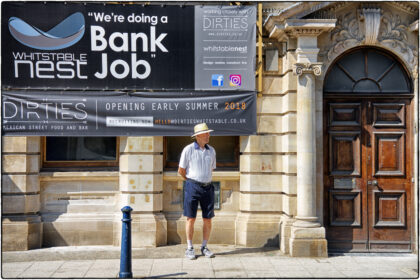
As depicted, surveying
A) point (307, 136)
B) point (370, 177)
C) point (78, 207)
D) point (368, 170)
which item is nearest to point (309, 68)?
point (307, 136)

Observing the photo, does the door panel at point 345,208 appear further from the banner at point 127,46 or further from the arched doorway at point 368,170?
the banner at point 127,46

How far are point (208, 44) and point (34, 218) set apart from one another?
4.64m

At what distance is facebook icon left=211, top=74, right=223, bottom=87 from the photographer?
30.9 ft

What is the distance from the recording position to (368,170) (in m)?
9.29

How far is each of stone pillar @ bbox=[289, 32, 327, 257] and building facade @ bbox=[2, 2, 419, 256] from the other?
0.02 metres

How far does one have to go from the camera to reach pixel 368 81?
9.38 m

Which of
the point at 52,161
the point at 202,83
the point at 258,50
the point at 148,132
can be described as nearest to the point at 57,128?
the point at 52,161

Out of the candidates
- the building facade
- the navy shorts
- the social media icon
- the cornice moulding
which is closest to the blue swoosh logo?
the building facade

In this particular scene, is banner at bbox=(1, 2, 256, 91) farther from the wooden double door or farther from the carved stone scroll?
the wooden double door

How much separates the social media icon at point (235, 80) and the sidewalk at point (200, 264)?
122 inches

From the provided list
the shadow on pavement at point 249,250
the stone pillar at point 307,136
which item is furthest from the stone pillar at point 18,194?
the stone pillar at point 307,136

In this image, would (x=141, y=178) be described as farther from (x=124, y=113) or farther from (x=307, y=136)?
(x=307, y=136)

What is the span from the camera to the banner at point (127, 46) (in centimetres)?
927

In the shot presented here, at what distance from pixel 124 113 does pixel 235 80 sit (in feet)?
7.16
